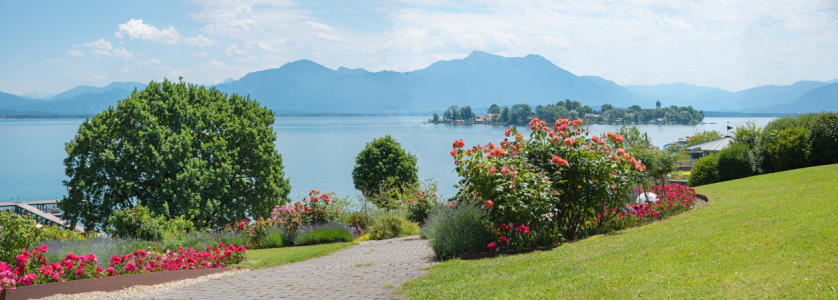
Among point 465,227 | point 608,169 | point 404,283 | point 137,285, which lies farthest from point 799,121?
point 137,285

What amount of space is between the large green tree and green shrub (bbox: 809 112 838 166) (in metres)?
27.4

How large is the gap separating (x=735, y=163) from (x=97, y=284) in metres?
31.9

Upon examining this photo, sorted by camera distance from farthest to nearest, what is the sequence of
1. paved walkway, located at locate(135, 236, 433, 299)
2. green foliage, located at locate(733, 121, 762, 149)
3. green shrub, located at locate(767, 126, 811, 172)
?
green foliage, located at locate(733, 121, 762, 149), green shrub, located at locate(767, 126, 811, 172), paved walkway, located at locate(135, 236, 433, 299)

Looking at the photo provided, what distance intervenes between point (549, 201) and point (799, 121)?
30.9 meters

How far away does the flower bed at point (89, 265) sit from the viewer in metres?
6.48

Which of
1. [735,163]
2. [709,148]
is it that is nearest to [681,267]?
[735,163]

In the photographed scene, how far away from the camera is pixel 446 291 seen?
6.27 m

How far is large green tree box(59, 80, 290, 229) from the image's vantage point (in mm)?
17891

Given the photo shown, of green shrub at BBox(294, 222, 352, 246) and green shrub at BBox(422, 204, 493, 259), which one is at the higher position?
green shrub at BBox(422, 204, 493, 259)

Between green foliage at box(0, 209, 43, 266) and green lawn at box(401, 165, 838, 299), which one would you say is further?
green foliage at box(0, 209, 43, 266)

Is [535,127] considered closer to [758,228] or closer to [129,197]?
[758,228]

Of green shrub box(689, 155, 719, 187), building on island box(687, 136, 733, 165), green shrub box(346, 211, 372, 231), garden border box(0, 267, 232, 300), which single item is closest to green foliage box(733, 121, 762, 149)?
green shrub box(689, 155, 719, 187)

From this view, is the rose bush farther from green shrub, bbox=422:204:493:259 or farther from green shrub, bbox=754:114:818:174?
green shrub, bbox=754:114:818:174

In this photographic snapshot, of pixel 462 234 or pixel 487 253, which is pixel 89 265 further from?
pixel 487 253
